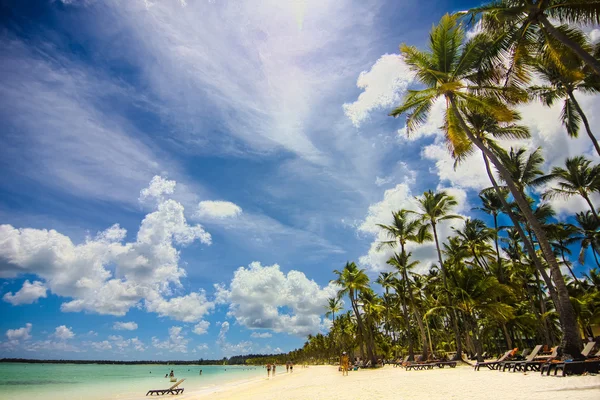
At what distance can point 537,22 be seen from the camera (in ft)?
33.0

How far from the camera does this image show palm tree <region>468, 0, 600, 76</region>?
30.1 ft

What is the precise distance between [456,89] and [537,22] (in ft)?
12.4

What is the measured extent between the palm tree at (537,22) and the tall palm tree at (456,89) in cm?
102

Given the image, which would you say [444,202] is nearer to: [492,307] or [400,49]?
[492,307]

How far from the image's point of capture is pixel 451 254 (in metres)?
30.6

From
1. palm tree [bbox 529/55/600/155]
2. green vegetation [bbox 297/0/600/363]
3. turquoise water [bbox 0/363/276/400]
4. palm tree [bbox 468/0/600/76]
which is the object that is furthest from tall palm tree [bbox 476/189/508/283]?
turquoise water [bbox 0/363/276/400]

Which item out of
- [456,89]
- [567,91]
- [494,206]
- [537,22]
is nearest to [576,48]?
[537,22]

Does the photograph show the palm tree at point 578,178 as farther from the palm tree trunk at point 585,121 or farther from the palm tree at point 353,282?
the palm tree at point 353,282

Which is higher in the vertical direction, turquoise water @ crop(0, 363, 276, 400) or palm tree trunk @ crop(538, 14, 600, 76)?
palm tree trunk @ crop(538, 14, 600, 76)

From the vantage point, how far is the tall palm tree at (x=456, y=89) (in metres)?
13.1

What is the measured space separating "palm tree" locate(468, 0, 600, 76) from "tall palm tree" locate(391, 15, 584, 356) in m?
1.02

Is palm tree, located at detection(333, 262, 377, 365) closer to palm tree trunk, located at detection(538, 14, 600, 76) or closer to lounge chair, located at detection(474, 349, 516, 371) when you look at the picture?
lounge chair, located at detection(474, 349, 516, 371)

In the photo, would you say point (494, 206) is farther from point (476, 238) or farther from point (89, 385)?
point (89, 385)

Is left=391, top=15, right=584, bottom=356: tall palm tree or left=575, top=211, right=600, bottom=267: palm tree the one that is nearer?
left=391, top=15, right=584, bottom=356: tall palm tree
